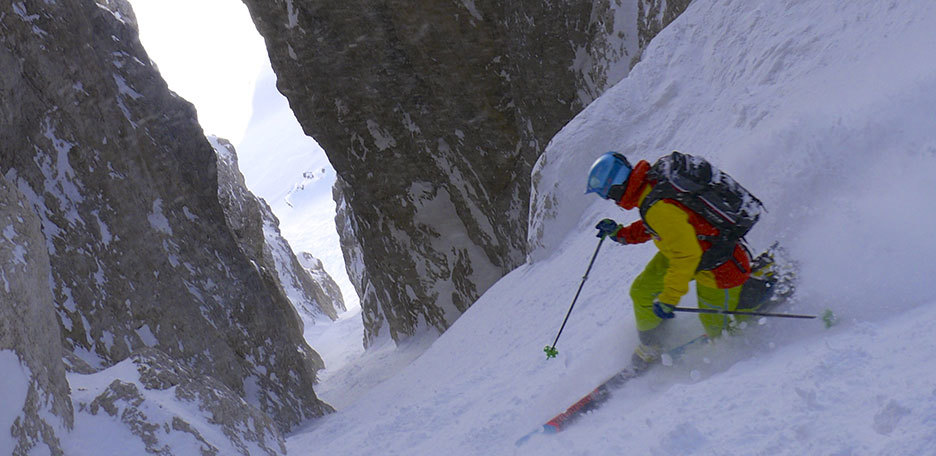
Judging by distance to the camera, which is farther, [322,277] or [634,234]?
[322,277]

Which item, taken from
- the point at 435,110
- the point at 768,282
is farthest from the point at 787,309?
the point at 435,110

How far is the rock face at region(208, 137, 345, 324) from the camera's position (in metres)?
31.4

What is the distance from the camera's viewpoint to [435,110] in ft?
73.3

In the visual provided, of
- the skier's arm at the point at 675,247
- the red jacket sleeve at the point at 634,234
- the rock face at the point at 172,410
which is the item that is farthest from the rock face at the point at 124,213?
the skier's arm at the point at 675,247

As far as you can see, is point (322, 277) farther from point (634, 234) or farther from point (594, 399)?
point (594, 399)

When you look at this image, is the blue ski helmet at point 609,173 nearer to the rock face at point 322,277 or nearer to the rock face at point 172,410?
the rock face at point 172,410

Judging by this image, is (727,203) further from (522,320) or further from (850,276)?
(522,320)

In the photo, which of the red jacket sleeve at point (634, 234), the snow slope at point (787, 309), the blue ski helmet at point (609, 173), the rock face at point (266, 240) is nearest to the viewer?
the snow slope at point (787, 309)

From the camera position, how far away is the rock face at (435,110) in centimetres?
2056

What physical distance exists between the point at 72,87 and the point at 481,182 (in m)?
12.1

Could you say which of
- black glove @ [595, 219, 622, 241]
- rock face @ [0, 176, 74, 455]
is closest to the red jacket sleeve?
black glove @ [595, 219, 622, 241]

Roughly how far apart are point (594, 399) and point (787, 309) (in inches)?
57.1

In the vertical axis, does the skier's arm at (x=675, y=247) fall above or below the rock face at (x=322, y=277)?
below

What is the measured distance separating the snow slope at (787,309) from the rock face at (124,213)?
536cm
